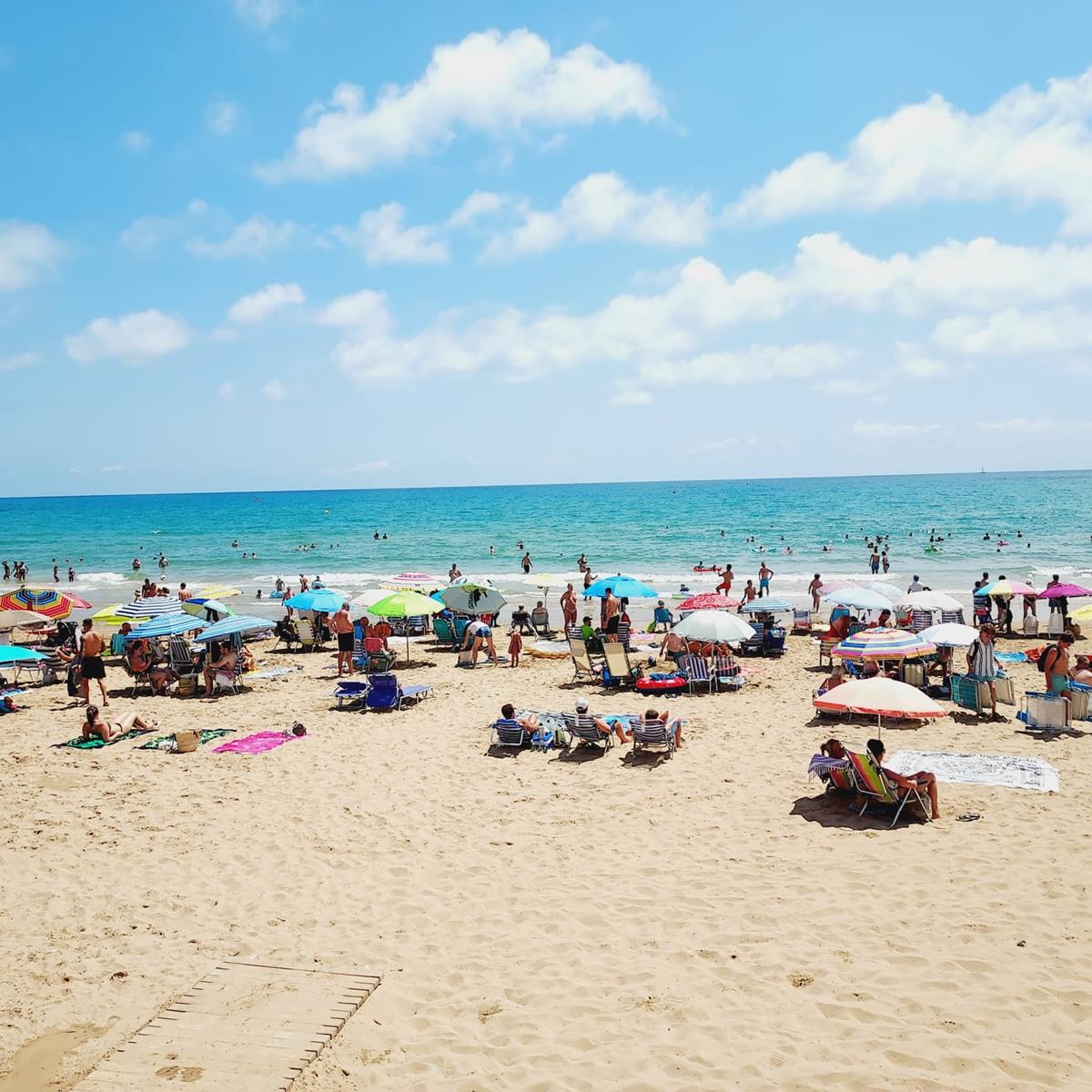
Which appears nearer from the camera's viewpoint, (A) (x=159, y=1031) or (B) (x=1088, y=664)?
(A) (x=159, y=1031)

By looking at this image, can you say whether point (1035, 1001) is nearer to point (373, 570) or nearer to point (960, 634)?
point (960, 634)

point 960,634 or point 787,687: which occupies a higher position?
point 960,634

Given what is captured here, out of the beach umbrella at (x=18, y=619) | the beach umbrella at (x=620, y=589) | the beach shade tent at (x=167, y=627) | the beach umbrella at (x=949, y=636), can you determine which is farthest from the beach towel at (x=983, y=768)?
the beach umbrella at (x=18, y=619)

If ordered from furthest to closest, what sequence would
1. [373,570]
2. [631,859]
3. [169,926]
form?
[373,570] < [631,859] < [169,926]

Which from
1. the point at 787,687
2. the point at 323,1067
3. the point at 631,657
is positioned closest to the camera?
the point at 323,1067

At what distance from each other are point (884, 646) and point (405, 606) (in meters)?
8.52

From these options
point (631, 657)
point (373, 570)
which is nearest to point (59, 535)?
point (373, 570)

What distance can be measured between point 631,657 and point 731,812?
29.1 ft

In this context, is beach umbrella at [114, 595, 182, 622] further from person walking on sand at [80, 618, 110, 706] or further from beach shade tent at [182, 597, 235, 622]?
person walking on sand at [80, 618, 110, 706]

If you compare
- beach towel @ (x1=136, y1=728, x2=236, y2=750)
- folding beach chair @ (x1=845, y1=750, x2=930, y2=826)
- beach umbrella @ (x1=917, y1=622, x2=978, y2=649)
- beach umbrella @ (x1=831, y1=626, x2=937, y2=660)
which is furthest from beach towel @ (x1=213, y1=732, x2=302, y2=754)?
beach umbrella @ (x1=917, y1=622, x2=978, y2=649)

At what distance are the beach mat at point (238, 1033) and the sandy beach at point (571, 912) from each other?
148 millimetres

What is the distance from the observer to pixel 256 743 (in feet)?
38.0

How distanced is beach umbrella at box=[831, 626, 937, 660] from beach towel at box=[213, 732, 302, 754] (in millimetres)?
8284

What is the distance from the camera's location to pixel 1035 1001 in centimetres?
516
